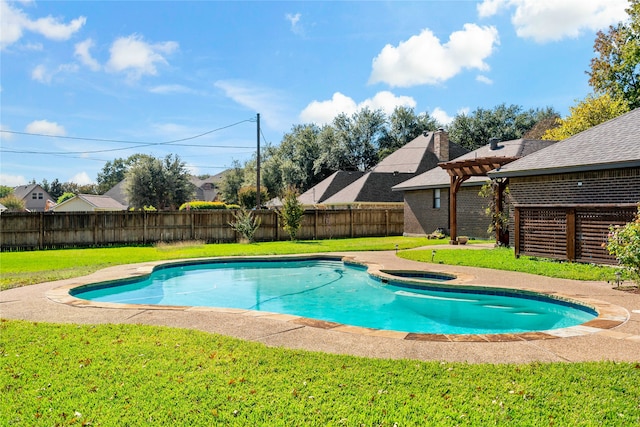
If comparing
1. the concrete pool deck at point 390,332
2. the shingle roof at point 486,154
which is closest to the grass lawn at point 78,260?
the concrete pool deck at point 390,332

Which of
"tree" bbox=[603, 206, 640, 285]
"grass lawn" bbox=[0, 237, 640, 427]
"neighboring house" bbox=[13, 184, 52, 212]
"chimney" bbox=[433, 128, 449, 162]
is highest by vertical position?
"chimney" bbox=[433, 128, 449, 162]

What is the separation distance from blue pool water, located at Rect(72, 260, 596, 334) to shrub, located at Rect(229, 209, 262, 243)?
771 centimetres

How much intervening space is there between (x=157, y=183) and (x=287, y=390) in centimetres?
3940

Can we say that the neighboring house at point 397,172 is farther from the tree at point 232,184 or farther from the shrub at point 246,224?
the tree at point 232,184

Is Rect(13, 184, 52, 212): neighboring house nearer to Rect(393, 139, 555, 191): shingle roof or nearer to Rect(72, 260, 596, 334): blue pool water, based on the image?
Rect(393, 139, 555, 191): shingle roof

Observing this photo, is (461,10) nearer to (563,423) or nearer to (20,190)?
(563,423)

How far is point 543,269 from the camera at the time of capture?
38.0 feet

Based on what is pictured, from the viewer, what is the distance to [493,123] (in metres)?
48.2

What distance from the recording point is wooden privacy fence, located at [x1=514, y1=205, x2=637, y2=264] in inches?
448

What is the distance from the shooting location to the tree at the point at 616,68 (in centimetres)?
2805

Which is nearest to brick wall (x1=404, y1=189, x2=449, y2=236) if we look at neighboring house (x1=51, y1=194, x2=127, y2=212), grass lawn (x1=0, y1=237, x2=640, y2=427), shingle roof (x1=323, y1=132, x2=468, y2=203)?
shingle roof (x1=323, y1=132, x2=468, y2=203)

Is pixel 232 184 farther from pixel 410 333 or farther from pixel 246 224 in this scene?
pixel 410 333

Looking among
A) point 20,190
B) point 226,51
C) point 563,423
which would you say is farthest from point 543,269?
point 20,190

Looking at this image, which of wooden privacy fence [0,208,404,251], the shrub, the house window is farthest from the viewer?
the house window
